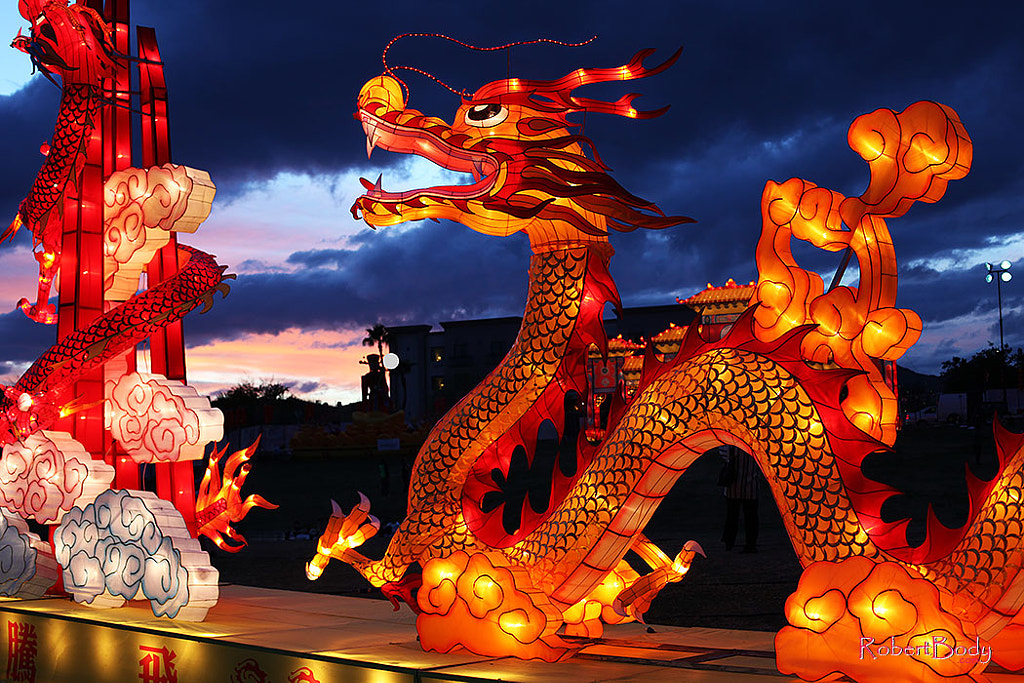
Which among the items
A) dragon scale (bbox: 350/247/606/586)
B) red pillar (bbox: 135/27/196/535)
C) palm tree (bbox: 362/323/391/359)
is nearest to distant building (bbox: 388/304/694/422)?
palm tree (bbox: 362/323/391/359)

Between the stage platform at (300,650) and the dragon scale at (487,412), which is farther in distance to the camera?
the dragon scale at (487,412)

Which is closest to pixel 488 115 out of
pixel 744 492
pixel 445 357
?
pixel 744 492

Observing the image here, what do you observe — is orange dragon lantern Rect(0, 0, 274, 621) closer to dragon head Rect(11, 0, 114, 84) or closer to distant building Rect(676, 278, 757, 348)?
A: dragon head Rect(11, 0, 114, 84)

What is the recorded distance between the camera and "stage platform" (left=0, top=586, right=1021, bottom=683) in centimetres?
376

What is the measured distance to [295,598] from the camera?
6133mm

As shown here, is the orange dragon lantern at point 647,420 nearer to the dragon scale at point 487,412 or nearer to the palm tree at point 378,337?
the dragon scale at point 487,412

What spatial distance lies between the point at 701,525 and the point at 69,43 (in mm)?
7844

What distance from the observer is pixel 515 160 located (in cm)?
414

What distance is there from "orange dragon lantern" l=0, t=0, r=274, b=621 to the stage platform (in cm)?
31

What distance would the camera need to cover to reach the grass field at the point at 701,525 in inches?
247

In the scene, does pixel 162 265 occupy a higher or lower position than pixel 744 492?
higher

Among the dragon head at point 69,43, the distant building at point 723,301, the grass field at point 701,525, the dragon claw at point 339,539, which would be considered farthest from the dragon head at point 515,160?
the distant building at point 723,301

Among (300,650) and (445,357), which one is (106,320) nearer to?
(300,650)

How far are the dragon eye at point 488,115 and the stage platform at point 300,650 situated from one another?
2.30 m
